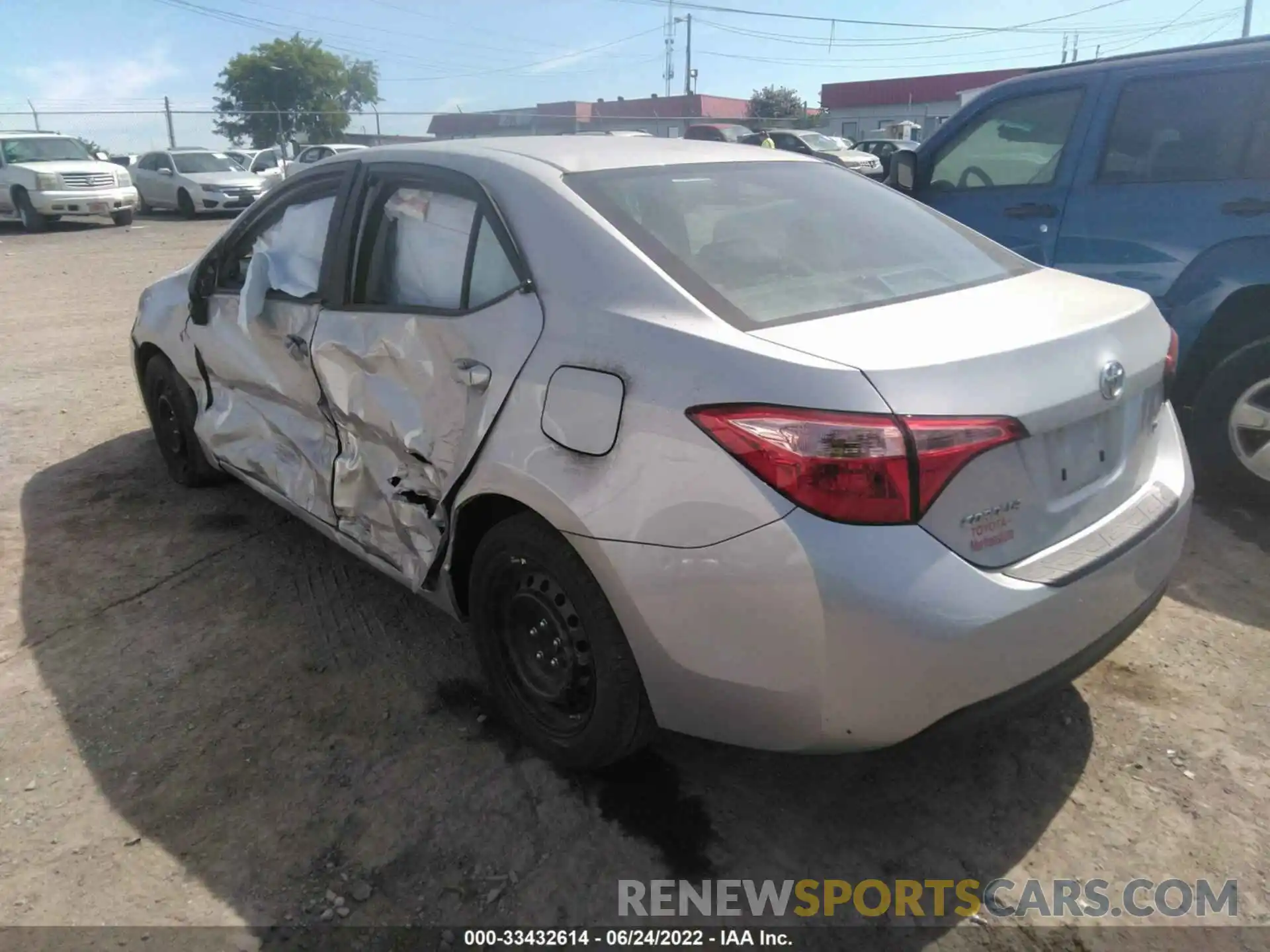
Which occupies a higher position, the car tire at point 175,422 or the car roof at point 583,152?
the car roof at point 583,152

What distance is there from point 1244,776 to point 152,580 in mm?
3876

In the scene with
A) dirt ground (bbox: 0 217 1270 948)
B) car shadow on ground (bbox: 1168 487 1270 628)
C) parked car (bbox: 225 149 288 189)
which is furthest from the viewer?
parked car (bbox: 225 149 288 189)

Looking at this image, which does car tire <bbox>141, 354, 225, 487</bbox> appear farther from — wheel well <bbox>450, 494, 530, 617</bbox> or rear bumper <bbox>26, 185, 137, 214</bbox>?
rear bumper <bbox>26, 185, 137, 214</bbox>

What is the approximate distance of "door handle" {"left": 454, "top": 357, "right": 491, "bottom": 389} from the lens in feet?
8.23

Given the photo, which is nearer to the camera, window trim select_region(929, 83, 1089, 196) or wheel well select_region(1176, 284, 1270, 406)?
wheel well select_region(1176, 284, 1270, 406)

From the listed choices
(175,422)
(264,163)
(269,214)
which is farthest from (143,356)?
(264,163)

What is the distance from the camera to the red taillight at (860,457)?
6.13 feet

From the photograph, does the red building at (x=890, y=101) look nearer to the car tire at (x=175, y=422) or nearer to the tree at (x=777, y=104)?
the tree at (x=777, y=104)

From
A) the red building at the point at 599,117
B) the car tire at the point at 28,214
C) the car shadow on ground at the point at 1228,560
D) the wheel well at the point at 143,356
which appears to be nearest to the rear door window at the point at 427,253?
the wheel well at the point at 143,356

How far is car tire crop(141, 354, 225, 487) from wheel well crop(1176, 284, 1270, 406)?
178 inches

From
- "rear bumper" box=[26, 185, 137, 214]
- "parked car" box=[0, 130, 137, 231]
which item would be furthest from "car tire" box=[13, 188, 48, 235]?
"rear bumper" box=[26, 185, 137, 214]

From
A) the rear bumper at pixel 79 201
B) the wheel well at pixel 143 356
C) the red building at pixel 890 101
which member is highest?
the red building at pixel 890 101

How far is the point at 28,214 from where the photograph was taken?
1900 centimetres

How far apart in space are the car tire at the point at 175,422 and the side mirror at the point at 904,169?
3905 mm
